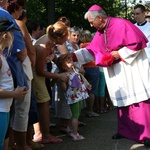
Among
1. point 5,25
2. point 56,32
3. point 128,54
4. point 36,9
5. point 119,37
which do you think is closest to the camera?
point 5,25

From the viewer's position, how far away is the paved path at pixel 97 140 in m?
4.30

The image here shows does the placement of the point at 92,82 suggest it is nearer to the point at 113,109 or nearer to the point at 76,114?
the point at 113,109

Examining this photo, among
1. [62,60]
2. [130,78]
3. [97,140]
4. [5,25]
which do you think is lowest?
[97,140]

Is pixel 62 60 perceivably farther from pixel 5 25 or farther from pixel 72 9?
pixel 72 9

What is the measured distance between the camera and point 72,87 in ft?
14.8

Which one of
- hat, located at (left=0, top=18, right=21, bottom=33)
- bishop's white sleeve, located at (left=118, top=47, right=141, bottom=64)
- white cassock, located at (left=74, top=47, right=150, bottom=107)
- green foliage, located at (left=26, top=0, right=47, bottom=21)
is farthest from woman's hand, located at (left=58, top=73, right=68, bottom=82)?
green foliage, located at (left=26, top=0, right=47, bottom=21)

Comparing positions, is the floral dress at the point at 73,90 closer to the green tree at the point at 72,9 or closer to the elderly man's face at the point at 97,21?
the elderly man's face at the point at 97,21

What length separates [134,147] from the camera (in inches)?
170

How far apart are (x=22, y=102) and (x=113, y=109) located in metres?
3.63

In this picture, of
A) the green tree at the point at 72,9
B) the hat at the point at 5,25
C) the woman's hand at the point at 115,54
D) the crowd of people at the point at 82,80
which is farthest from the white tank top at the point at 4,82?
the green tree at the point at 72,9

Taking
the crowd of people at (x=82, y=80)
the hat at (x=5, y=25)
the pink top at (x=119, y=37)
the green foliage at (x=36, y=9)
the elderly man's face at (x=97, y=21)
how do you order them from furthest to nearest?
the green foliage at (x=36, y=9)
the elderly man's face at (x=97, y=21)
the pink top at (x=119, y=37)
the crowd of people at (x=82, y=80)
the hat at (x=5, y=25)

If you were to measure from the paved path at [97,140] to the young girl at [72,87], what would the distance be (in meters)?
0.20

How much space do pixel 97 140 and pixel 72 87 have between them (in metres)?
0.79

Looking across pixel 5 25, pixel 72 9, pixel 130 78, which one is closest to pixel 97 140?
pixel 130 78
